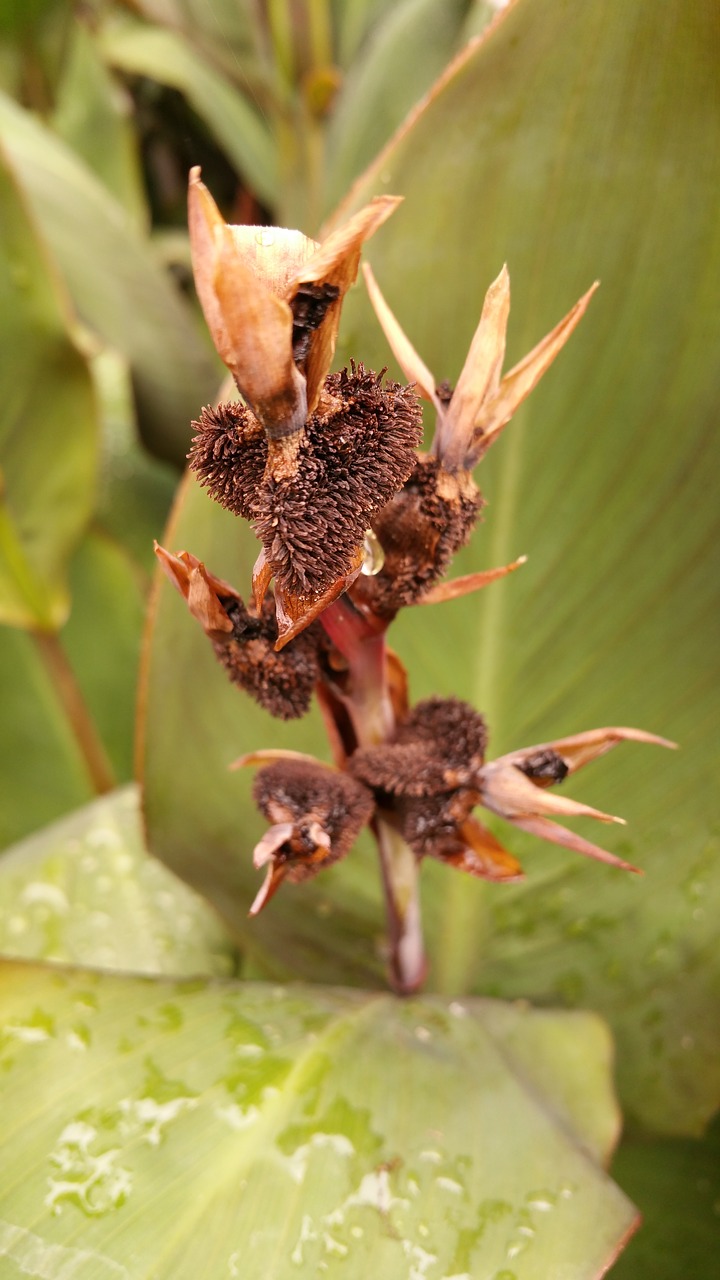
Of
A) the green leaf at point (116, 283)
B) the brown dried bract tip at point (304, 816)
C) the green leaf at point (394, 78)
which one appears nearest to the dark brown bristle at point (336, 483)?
the brown dried bract tip at point (304, 816)

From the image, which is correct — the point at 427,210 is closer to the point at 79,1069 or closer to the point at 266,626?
the point at 266,626

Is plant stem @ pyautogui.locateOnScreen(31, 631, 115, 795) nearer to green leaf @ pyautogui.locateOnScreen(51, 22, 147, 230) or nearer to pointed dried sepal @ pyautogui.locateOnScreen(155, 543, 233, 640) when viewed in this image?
pointed dried sepal @ pyautogui.locateOnScreen(155, 543, 233, 640)

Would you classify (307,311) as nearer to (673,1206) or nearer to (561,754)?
(561,754)

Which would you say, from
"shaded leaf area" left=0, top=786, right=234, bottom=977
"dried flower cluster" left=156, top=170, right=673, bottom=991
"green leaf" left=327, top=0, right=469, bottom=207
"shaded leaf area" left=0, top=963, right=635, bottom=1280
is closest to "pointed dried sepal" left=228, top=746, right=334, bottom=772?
"dried flower cluster" left=156, top=170, right=673, bottom=991

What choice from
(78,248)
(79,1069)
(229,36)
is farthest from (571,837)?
(229,36)

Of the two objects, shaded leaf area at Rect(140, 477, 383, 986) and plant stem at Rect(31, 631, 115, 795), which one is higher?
shaded leaf area at Rect(140, 477, 383, 986)

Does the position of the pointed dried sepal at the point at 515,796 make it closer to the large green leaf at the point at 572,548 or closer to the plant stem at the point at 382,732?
the plant stem at the point at 382,732
